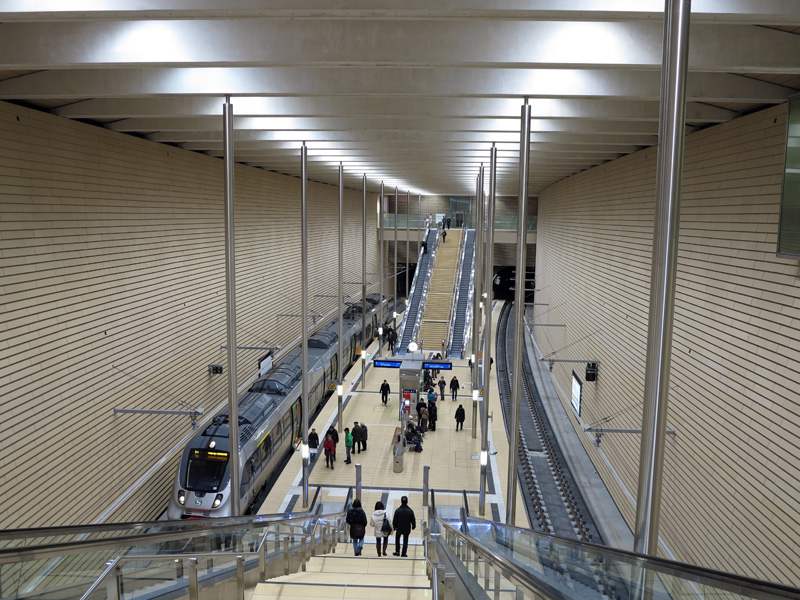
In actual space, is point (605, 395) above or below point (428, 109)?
below

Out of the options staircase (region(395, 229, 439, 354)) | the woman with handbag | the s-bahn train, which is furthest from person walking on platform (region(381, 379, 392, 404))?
the woman with handbag

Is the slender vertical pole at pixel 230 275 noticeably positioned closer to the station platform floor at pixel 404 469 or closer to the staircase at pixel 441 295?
the station platform floor at pixel 404 469

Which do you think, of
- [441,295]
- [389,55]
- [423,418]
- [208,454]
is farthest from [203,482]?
[441,295]

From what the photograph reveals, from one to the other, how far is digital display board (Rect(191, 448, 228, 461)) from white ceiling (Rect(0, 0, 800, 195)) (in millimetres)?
6408

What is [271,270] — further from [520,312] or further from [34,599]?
[34,599]

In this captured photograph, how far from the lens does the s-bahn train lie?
11836mm

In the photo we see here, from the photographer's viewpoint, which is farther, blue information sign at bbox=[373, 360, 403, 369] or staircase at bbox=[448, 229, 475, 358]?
staircase at bbox=[448, 229, 475, 358]

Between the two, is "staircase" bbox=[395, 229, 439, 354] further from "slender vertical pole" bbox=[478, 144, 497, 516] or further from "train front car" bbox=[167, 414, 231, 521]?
"train front car" bbox=[167, 414, 231, 521]

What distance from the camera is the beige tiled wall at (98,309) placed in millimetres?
8359

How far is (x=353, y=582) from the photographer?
7.13 meters

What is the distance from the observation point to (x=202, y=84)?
25.8ft

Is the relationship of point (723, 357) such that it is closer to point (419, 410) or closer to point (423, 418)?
point (423, 418)

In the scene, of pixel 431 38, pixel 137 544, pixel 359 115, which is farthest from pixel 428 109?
pixel 137 544

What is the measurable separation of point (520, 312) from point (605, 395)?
24.4 ft
